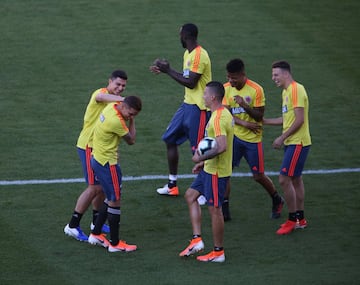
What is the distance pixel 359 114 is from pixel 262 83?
6.79 feet

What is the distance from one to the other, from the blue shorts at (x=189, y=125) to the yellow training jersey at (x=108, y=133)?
2.09m

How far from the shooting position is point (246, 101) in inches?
470

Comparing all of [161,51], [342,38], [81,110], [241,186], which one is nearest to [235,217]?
[241,186]

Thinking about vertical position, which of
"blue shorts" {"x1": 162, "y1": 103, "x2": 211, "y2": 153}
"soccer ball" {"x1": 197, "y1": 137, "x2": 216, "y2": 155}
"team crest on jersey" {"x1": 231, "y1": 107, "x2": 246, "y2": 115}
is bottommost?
"blue shorts" {"x1": 162, "y1": 103, "x2": 211, "y2": 153}

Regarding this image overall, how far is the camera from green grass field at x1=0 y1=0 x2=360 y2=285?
1062 cm

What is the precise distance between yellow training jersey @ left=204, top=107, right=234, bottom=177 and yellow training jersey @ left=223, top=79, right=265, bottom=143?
4.47 feet

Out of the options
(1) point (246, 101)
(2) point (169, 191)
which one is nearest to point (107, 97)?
(1) point (246, 101)

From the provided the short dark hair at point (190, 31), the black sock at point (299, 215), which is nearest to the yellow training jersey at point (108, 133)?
the short dark hair at point (190, 31)

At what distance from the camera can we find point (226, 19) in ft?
Answer: 64.2

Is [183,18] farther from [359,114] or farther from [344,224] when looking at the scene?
[344,224]

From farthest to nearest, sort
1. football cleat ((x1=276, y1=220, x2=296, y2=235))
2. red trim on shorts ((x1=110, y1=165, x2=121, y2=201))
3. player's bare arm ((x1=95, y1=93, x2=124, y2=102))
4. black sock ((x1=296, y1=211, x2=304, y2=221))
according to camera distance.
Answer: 1. black sock ((x1=296, y1=211, x2=304, y2=221))
2. football cleat ((x1=276, y1=220, x2=296, y2=235))
3. player's bare arm ((x1=95, y1=93, x2=124, y2=102))
4. red trim on shorts ((x1=110, y1=165, x2=121, y2=201))

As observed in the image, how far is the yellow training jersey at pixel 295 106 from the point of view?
11.5 m

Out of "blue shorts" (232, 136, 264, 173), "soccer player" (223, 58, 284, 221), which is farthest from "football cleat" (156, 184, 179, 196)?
"blue shorts" (232, 136, 264, 173)

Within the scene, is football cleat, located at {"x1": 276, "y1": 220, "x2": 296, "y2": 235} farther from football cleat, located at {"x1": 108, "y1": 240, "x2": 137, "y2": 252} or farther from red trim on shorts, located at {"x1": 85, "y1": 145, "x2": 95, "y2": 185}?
red trim on shorts, located at {"x1": 85, "y1": 145, "x2": 95, "y2": 185}
